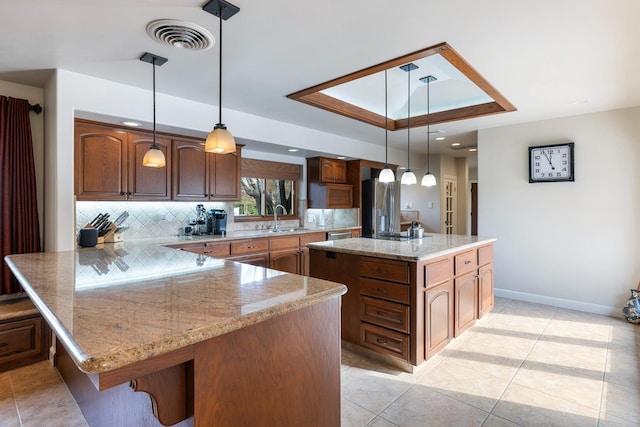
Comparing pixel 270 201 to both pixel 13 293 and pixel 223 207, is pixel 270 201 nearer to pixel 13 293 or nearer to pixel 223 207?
pixel 223 207

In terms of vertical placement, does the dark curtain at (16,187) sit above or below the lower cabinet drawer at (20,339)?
above

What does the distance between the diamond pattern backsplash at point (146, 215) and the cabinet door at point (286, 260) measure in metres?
1.13

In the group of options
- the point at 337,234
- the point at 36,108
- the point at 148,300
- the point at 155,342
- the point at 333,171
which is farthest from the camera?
the point at 333,171

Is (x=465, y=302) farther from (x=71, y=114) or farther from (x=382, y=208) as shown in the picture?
(x=71, y=114)

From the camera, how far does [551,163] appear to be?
419 cm

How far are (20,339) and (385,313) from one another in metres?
2.82

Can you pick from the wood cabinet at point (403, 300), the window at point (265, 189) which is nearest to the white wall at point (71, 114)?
the window at point (265, 189)

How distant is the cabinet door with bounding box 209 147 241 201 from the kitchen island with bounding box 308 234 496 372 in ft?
5.41

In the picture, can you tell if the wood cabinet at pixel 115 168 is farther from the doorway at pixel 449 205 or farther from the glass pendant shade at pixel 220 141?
the doorway at pixel 449 205

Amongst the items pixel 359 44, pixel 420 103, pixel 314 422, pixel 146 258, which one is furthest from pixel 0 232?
pixel 420 103

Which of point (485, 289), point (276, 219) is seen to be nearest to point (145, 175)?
point (276, 219)

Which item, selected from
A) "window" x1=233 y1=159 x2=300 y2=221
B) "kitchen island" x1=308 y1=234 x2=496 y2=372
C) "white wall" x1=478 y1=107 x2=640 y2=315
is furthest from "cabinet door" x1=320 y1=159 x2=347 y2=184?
"kitchen island" x1=308 y1=234 x2=496 y2=372

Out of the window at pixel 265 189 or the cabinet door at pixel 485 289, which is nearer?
the cabinet door at pixel 485 289

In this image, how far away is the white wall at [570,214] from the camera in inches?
149
